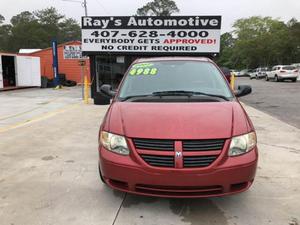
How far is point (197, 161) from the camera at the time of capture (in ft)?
9.93

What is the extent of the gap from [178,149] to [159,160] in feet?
0.69

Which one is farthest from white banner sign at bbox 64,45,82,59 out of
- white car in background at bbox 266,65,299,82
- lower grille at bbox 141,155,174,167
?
white car in background at bbox 266,65,299,82

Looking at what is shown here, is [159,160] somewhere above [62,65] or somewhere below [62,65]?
below

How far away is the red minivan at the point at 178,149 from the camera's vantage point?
302 cm

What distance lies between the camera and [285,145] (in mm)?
6117

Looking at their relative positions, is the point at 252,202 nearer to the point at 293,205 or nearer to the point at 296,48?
the point at 293,205

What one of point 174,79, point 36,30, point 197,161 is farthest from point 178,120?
point 36,30

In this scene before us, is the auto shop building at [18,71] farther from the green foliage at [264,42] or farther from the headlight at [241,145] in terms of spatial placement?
the green foliage at [264,42]

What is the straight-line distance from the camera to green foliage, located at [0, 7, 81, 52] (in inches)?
2480

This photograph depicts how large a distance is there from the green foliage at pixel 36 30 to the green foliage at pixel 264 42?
3854cm

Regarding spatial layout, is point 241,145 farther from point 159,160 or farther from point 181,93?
point 181,93

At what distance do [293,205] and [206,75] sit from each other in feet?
6.59

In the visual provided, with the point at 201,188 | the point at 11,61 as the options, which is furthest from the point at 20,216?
the point at 11,61

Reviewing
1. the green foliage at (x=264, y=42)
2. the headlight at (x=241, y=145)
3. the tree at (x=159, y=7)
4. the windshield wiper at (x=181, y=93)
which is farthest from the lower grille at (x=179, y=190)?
the tree at (x=159, y=7)
